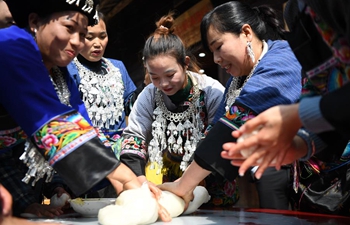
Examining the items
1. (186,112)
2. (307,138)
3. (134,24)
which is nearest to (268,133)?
(307,138)

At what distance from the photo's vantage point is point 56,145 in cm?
145

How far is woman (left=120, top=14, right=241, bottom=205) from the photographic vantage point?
237 centimetres

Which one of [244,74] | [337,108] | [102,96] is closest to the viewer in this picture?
[337,108]

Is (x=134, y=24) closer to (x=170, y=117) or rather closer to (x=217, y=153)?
(x=170, y=117)

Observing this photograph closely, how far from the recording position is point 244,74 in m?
2.10

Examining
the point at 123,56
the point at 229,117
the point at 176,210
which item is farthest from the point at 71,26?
the point at 123,56

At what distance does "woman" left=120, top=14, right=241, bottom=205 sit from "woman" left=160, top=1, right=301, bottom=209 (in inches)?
11.1

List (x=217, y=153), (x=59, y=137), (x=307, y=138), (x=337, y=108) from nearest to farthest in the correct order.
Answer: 1. (x=337, y=108)
2. (x=307, y=138)
3. (x=59, y=137)
4. (x=217, y=153)

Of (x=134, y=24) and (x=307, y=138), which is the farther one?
(x=134, y=24)

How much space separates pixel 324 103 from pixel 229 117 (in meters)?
A: 0.71

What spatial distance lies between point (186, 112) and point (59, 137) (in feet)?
3.50

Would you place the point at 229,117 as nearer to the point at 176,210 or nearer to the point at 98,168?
the point at 176,210

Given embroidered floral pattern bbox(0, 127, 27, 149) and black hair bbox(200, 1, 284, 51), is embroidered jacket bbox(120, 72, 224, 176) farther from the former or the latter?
embroidered floral pattern bbox(0, 127, 27, 149)

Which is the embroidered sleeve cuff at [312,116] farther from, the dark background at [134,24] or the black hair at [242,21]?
the dark background at [134,24]
